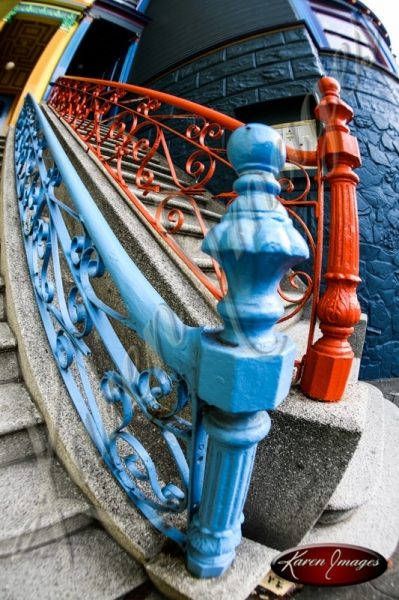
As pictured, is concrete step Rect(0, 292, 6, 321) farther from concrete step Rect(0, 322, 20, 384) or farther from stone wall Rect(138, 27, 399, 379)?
stone wall Rect(138, 27, 399, 379)

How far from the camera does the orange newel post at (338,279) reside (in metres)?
1.06

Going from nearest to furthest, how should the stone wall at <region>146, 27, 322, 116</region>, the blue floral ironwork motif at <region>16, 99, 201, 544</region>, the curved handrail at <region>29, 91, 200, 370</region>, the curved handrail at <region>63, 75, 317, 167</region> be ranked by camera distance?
1. the curved handrail at <region>29, 91, 200, 370</region>
2. the blue floral ironwork motif at <region>16, 99, 201, 544</region>
3. the curved handrail at <region>63, 75, 317, 167</region>
4. the stone wall at <region>146, 27, 322, 116</region>

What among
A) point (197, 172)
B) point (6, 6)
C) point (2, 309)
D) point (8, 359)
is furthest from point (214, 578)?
point (6, 6)

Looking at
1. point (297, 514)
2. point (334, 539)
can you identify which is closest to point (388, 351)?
point (334, 539)

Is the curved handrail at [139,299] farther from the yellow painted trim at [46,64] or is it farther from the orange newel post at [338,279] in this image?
the yellow painted trim at [46,64]

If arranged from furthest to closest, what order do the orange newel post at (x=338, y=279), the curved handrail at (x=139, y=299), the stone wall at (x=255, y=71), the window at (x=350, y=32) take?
the window at (x=350, y=32) → the stone wall at (x=255, y=71) → the orange newel post at (x=338, y=279) → the curved handrail at (x=139, y=299)

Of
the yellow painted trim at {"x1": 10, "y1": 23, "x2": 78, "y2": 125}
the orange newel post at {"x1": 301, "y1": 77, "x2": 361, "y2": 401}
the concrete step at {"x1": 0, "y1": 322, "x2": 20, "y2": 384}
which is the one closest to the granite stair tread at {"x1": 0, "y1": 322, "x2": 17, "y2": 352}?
the concrete step at {"x1": 0, "y1": 322, "x2": 20, "y2": 384}

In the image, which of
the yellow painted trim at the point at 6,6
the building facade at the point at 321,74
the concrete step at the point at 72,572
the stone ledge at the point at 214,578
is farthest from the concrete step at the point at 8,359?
the yellow painted trim at the point at 6,6

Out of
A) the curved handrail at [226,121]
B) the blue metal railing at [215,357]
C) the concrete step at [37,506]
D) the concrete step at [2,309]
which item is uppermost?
the curved handrail at [226,121]

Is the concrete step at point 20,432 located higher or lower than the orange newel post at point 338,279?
lower

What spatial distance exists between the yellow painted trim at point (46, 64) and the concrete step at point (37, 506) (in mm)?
6367

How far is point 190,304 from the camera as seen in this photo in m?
1.23

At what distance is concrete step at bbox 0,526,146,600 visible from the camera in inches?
31.9

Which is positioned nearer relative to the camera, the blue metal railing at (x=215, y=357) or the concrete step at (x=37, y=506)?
the blue metal railing at (x=215, y=357)
